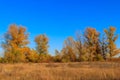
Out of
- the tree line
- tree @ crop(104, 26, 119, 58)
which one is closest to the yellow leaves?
the tree line

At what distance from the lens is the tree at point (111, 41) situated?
179ft

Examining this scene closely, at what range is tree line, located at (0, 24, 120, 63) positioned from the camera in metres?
52.1

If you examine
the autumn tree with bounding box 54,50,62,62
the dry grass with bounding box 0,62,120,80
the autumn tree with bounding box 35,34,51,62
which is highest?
the autumn tree with bounding box 35,34,51,62

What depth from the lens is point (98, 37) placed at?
56562 millimetres

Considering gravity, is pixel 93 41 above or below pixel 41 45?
above

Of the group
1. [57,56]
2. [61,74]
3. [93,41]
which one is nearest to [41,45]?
[57,56]

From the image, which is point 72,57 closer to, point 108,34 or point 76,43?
point 76,43

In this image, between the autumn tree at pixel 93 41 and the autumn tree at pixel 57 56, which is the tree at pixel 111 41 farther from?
the autumn tree at pixel 57 56

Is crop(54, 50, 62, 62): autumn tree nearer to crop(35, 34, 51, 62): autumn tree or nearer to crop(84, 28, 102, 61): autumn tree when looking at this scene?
crop(35, 34, 51, 62): autumn tree

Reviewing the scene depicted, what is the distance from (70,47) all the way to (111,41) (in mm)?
9939

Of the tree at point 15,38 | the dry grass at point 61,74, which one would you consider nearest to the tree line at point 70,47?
the tree at point 15,38

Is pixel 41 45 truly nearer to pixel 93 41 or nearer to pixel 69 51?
pixel 69 51

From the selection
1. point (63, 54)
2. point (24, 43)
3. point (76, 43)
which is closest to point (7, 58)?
point (24, 43)

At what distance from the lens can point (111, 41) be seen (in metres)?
55.1
